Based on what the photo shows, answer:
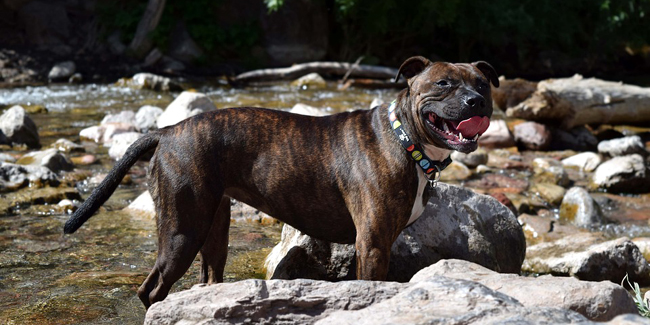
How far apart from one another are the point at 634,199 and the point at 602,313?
6.02 metres

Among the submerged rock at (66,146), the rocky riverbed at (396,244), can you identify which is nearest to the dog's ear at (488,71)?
the rocky riverbed at (396,244)

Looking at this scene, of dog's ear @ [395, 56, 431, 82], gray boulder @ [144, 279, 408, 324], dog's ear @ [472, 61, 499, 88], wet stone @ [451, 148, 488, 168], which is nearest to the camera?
gray boulder @ [144, 279, 408, 324]

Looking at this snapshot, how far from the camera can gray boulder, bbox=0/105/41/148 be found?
10.7 m

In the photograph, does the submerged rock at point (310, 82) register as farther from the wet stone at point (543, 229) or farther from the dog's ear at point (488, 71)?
the dog's ear at point (488, 71)

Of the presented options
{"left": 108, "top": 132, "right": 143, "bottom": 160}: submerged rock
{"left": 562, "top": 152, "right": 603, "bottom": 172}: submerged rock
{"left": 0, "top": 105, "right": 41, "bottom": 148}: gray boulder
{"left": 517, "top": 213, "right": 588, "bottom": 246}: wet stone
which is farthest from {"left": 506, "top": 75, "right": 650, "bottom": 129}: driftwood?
{"left": 0, "top": 105, "right": 41, "bottom": 148}: gray boulder

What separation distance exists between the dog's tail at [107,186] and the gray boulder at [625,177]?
6400 mm

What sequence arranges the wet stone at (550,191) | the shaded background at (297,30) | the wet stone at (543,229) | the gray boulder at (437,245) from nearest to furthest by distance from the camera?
the gray boulder at (437,245)
the wet stone at (543,229)
the wet stone at (550,191)
the shaded background at (297,30)

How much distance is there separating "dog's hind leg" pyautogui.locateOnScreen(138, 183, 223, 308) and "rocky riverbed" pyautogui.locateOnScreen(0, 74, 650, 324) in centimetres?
57

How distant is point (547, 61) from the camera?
74.1 ft

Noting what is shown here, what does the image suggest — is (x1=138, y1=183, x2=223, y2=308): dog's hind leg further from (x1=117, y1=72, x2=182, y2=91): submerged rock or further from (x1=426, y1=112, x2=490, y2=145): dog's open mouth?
(x1=117, y1=72, x2=182, y2=91): submerged rock

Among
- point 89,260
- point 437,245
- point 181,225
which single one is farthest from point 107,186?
point 437,245

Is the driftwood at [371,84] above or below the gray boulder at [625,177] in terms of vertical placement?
below

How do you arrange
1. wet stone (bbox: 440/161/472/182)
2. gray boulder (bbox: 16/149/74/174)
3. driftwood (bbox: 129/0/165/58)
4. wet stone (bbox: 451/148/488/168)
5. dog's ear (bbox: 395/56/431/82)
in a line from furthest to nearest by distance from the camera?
driftwood (bbox: 129/0/165/58) < wet stone (bbox: 451/148/488/168) < wet stone (bbox: 440/161/472/182) < gray boulder (bbox: 16/149/74/174) < dog's ear (bbox: 395/56/431/82)

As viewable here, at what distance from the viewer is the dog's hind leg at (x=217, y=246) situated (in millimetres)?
4676
